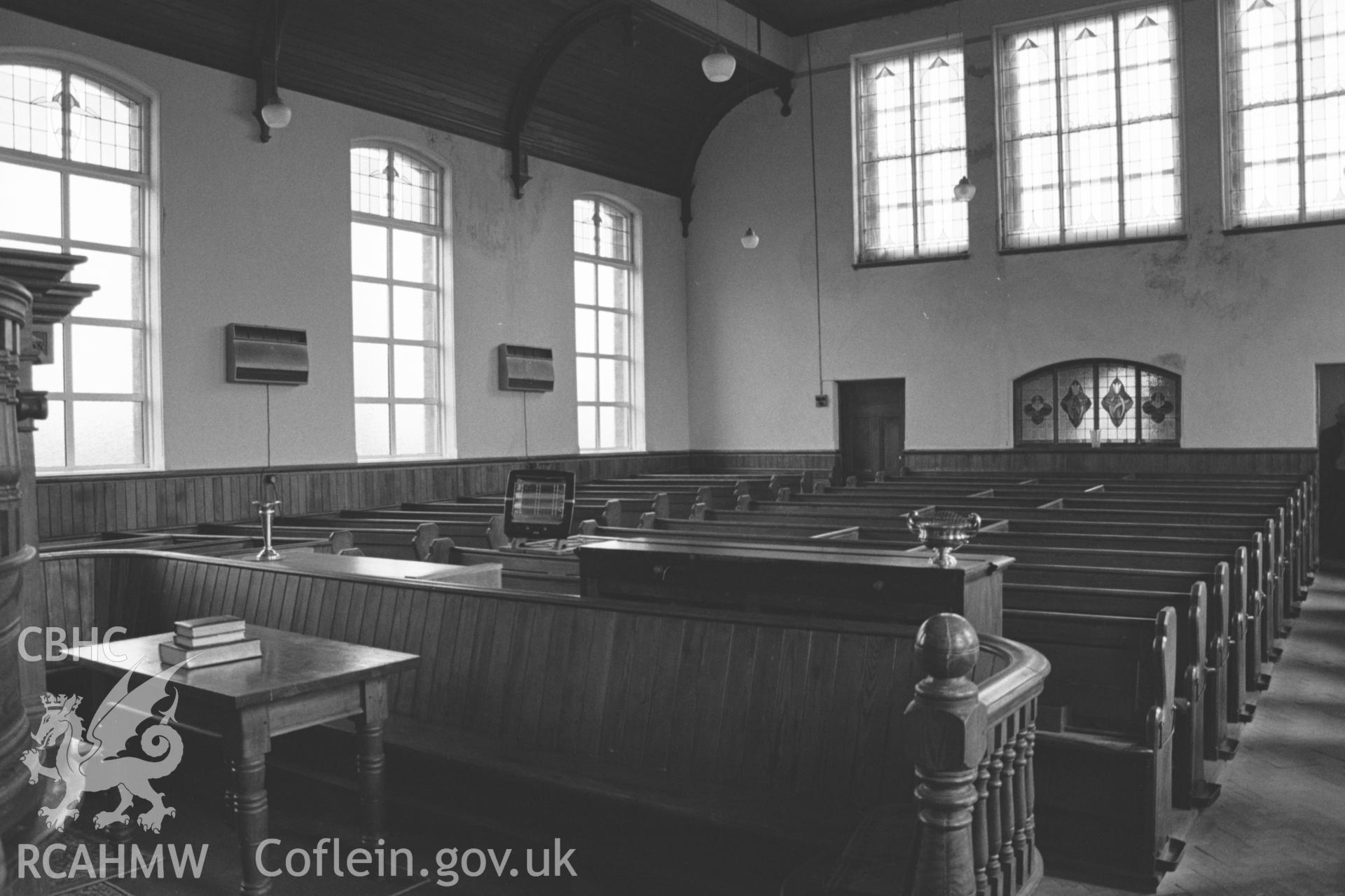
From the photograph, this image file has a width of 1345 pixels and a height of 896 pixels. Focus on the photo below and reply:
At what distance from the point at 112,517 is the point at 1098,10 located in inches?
452

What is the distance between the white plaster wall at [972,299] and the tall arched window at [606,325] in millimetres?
1200

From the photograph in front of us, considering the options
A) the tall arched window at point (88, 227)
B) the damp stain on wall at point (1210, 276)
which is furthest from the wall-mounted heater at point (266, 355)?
the damp stain on wall at point (1210, 276)

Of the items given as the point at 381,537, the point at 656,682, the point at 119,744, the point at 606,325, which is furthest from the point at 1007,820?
the point at 606,325

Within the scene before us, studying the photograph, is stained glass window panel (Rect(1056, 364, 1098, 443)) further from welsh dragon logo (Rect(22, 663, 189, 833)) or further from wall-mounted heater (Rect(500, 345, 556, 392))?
welsh dragon logo (Rect(22, 663, 189, 833))

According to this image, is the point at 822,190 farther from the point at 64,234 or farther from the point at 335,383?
the point at 64,234

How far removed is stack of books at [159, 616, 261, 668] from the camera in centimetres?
293

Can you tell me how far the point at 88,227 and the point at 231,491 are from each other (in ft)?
7.96

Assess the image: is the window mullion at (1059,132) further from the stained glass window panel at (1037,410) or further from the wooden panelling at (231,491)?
the wooden panelling at (231,491)

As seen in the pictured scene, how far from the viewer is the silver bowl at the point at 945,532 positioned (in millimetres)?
2887

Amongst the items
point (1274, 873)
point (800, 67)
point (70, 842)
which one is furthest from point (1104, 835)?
point (800, 67)

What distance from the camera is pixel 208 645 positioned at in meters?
2.96

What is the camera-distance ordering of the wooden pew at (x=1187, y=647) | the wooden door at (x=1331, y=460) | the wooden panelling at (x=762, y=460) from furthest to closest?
1. the wooden panelling at (x=762, y=460)
2. the wooden door at (x=1331, y=460)
3. the wooden pew at (x=1187, y=647)

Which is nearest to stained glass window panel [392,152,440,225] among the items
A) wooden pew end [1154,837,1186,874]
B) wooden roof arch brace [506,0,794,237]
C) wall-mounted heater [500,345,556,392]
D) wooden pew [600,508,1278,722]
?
wooden roof arch brace [506,0,794,237]

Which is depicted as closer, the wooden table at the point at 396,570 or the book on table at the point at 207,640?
the book on table at the point at 207,640
